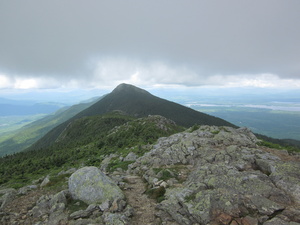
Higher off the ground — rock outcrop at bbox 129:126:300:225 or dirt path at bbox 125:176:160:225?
rock outcrop at bbox 129:126:300:225

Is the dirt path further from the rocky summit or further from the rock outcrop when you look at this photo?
the rock outcrop

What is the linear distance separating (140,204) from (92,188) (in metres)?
5.09

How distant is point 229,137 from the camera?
103ft

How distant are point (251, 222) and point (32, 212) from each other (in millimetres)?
18265

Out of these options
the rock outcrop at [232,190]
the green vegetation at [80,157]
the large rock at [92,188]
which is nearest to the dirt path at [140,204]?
the rock outcrop at [232,190]

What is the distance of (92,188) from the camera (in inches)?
638

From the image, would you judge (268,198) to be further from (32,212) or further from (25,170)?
(25,170)

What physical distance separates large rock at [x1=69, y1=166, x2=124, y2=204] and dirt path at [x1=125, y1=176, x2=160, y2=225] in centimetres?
162

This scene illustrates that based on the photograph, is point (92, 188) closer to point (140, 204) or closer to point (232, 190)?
point (140, 204)

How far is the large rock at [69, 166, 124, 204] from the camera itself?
1567 cm

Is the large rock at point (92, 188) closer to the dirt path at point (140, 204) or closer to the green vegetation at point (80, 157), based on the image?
the dirt path at point (140, 204)

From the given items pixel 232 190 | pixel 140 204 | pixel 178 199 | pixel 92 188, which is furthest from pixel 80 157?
pixel 232 190

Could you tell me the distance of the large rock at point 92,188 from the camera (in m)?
15.7

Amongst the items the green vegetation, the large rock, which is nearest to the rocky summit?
the large rock
